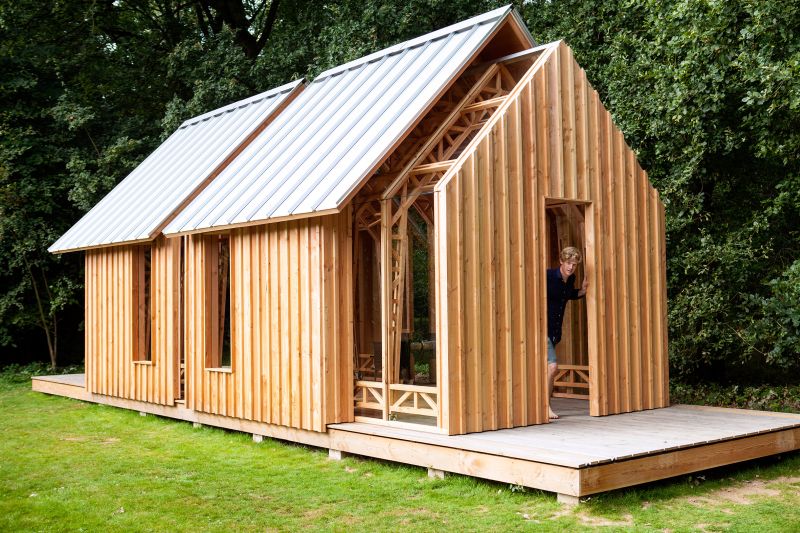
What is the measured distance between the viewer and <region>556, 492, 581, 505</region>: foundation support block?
6.55 meters

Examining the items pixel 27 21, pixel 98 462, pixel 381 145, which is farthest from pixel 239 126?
pixel 27 21

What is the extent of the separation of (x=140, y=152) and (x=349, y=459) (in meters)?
12.8

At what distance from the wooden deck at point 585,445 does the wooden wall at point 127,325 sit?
2612 millimetres

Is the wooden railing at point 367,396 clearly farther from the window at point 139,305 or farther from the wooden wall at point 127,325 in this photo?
the window at point 139,305

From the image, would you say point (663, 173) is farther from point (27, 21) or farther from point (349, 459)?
point (27, 21)

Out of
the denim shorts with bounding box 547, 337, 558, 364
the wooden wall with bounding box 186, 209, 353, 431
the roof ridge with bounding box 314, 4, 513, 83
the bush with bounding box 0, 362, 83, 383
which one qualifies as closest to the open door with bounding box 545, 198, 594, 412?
the denim shorts with bounding box 547, 337, 558, 364

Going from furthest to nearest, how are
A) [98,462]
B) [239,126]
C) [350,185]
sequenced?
1. [239,126]
2. [98,462]
3. [350,185]

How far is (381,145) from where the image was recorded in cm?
885

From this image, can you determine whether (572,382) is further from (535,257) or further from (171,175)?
(171,175)

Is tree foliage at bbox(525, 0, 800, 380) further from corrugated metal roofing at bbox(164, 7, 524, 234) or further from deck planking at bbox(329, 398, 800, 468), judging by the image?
corrugated metal roofing at bbox(164, 7, 524, 234)

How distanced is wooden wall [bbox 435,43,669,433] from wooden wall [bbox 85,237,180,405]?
4936 millimetres

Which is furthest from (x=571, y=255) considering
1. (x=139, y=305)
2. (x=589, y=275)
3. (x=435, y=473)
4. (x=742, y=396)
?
(x=139, y=305)

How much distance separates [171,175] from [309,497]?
777cm

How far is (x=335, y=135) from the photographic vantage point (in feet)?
33.0
